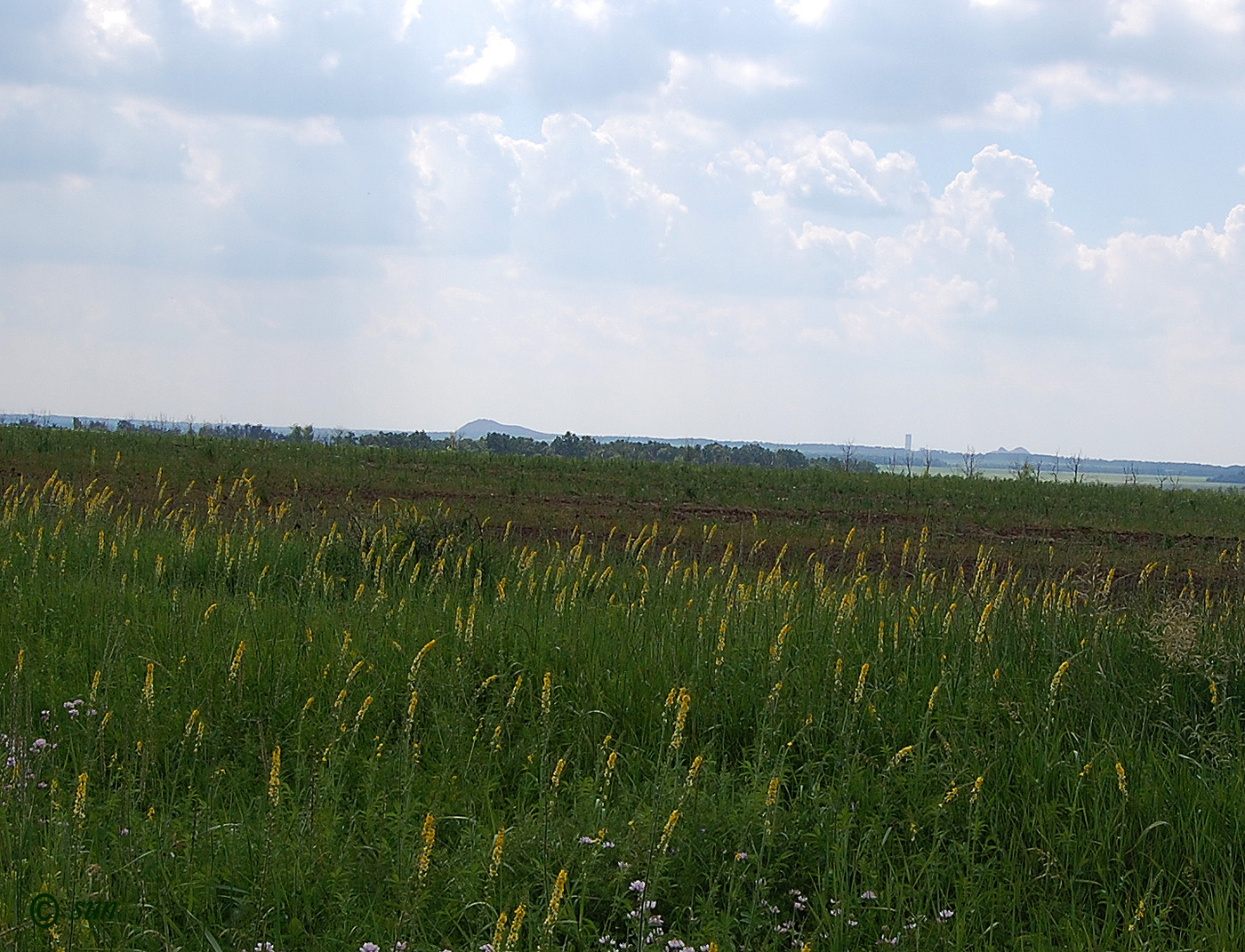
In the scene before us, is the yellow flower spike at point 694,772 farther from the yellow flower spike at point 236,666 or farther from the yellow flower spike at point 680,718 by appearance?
the yellow flower spike at point 236,666

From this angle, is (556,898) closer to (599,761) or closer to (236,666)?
(599,761)

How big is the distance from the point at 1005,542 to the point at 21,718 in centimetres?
1291

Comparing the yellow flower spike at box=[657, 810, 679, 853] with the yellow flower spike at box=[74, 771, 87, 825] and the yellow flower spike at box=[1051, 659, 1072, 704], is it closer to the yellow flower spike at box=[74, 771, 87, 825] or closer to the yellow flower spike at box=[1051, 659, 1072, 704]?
the yellow flower spike at box=[74, 771, 87, 825]

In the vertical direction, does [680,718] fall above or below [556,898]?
above

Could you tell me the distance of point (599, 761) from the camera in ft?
13.9

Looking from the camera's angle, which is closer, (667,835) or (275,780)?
(667,835)

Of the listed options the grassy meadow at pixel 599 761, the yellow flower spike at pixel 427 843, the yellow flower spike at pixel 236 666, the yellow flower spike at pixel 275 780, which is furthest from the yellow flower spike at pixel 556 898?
the yellow flower spike at pixel 236 666

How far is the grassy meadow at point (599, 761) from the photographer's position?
10.9ft

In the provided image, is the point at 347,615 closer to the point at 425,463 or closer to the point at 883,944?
the point at 883,944

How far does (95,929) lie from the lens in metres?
3.03

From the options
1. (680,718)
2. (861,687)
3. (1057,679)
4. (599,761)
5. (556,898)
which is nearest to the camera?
(556,898)

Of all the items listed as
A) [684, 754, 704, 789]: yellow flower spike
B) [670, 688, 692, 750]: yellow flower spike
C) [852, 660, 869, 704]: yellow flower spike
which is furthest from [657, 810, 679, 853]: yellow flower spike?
[852, 660, 869, 704]: yellow flower spike

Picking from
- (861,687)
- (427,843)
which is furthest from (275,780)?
(861,687)

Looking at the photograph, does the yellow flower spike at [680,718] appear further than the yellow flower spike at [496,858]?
Yes
